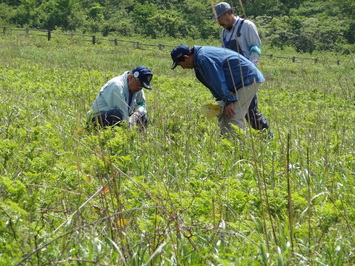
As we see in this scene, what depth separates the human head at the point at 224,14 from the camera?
618 centimetres

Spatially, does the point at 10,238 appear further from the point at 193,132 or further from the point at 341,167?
the point at 193,132

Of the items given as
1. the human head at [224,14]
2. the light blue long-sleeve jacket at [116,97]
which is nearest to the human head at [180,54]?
the human head at [224,14]

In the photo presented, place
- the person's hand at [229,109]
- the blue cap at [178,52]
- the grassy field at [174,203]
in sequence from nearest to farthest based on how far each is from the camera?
the grassy field at [174,203] < the blue cap at [178,52] < the person's hand at [229,109]

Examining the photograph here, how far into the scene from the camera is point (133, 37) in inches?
2092

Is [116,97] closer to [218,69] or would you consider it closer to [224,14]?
[218,69]

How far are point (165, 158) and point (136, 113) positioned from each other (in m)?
1.99

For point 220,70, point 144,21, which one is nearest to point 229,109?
point 220,70

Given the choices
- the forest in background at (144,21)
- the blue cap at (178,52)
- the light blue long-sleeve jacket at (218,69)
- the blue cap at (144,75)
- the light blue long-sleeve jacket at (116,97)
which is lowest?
the forest in background at (144,21)

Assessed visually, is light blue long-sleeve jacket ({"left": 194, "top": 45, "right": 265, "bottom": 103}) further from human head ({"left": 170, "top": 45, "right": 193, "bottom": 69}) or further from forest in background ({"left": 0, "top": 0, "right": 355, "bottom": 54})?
forest in background ({"left": 0, "top": 0, "right": 355, "bottom": 54})

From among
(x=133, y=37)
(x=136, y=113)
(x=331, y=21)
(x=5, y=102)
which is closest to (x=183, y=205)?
(x=136, y=113)

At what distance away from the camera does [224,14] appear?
625 cm

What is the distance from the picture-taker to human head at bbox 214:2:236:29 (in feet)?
20.3

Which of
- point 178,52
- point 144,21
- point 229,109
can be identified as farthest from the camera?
point 144,21

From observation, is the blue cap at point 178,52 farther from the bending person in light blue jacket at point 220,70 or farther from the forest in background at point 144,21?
the forest in background at point 144,21
